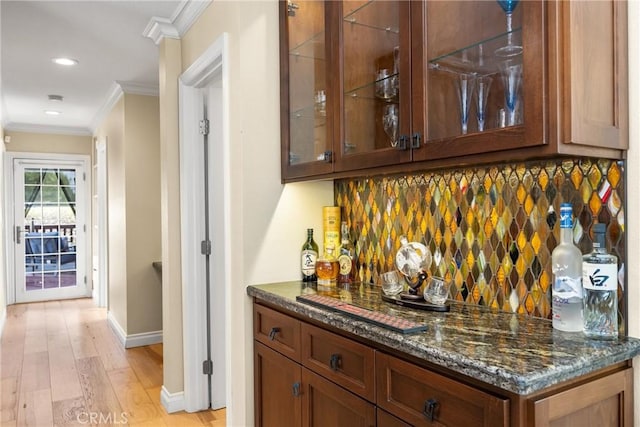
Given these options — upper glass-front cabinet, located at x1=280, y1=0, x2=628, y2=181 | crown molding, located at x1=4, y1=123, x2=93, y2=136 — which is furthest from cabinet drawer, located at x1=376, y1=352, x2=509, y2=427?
crown molding, located at x1=4, y1=123, x2=93, y2=136

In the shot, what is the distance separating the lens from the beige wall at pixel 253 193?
2080 millimetres

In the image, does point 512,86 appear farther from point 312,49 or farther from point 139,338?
point 139,338

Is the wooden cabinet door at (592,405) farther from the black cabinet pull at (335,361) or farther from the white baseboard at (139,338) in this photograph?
the white baseboard at (139,338)

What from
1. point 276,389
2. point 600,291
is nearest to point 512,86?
point 600,291

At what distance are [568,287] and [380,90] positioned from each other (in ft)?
2.87

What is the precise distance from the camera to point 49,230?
669cm

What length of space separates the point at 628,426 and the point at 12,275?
7.26 metres

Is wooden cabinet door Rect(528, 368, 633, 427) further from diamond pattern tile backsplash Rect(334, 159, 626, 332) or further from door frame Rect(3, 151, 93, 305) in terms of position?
door frame Rect(3, 151, 93, 305)

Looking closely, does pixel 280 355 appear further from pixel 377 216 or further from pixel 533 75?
pixel 533 75

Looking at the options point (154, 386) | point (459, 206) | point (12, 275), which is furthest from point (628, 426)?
point (12, 275)

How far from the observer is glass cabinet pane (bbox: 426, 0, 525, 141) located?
1.19 m

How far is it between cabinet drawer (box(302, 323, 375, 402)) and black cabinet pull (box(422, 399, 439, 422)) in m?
0.22

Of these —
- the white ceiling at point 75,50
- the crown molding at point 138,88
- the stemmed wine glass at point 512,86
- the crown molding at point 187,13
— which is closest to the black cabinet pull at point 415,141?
the stemmed wine glass at point 512,86

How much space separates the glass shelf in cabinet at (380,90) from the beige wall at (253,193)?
0.52 meters
